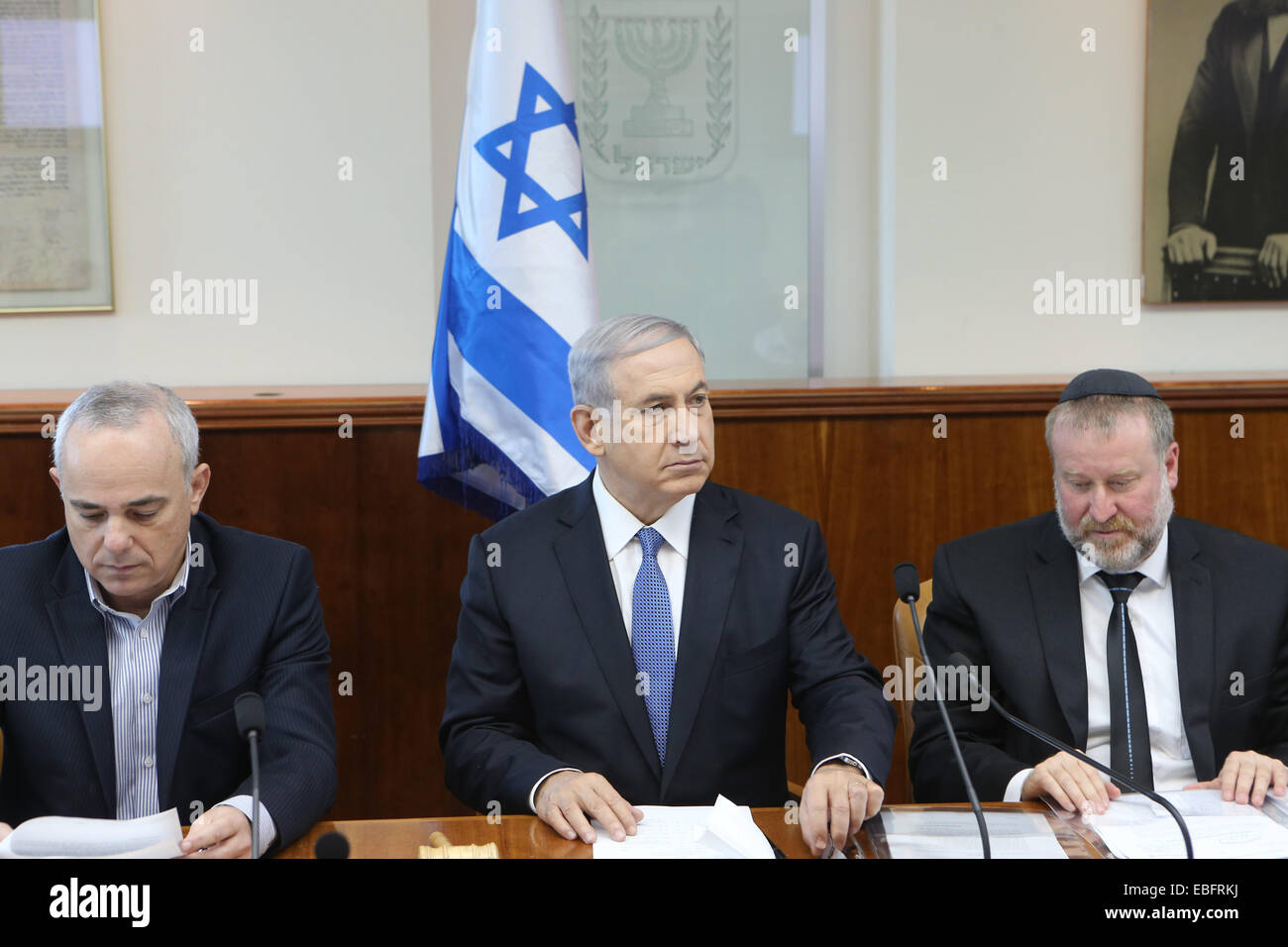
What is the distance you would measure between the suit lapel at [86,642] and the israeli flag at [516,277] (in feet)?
3.72

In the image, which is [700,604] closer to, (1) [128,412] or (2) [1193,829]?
(2) [1193,829]

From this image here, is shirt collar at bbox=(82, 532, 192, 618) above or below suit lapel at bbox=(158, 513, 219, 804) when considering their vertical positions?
above

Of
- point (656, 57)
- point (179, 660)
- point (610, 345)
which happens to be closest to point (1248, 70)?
point (656, 57)

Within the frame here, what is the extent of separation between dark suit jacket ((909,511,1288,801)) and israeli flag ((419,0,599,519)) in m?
1.10

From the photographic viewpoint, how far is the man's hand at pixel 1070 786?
192 cm

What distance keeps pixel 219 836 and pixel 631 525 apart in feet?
3.24

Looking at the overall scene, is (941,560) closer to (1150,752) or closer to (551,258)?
(1150,752)

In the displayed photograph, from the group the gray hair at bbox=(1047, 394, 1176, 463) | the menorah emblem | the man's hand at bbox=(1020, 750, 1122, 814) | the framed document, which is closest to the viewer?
the man's hand at bbox=(1020, 750, 1122, 814)

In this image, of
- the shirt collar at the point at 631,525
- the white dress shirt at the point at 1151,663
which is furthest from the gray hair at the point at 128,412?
the white dress shirt at the point at 1151,663

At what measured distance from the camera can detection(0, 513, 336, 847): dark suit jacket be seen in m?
2.16

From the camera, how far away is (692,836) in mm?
1798

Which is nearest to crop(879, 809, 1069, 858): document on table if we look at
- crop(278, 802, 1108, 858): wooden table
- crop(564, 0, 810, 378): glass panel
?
crop(278, 802, 1108, 858): wooden table

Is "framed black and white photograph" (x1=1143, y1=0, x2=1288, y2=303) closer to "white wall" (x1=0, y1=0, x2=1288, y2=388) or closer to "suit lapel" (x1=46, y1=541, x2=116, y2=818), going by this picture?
"white wall" (x1=0, y1=0, x2=1288, y2=388)
